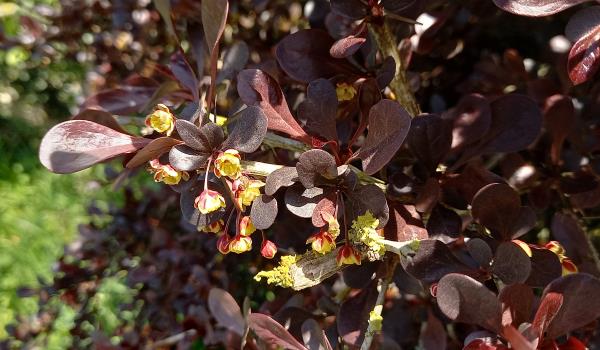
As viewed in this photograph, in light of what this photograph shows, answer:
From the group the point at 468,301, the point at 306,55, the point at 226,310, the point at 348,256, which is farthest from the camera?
the point at 226,310

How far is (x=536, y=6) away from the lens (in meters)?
0.65

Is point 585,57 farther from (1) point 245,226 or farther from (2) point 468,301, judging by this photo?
(1) point 245,226

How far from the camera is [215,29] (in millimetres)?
661

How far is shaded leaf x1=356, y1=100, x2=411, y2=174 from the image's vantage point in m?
0.62

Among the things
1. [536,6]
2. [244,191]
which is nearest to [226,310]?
[244,191]

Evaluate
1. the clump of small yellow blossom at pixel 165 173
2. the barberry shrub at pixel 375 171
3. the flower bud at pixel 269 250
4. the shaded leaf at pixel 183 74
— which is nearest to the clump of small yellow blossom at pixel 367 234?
the barberry shrub at pixel 375 171

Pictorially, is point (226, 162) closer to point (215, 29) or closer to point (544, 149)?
point (215, 29)

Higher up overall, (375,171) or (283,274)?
(375,171)

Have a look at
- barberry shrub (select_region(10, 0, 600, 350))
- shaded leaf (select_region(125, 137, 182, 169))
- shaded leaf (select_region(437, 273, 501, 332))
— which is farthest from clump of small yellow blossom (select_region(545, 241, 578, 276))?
shaded leaf (select_region(125, 137, 182, 169))

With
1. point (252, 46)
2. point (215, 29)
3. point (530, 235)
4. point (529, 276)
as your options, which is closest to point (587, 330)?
point (529, 276)

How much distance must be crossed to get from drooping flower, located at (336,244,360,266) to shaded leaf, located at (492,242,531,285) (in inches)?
6.4

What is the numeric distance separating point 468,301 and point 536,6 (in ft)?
1.11

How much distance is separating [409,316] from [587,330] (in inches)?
14.5

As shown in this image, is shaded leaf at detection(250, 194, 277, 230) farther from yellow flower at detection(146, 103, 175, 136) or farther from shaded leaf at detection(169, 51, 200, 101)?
shaded leaf at detection(169, 51, 200, 101)
